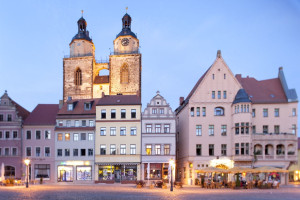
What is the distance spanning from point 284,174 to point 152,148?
18978 millimetres

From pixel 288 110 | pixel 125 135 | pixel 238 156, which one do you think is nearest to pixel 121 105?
pixel 125 135

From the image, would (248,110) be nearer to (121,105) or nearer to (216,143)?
(216,143)

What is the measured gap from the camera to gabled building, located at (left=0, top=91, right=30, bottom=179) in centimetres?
5859

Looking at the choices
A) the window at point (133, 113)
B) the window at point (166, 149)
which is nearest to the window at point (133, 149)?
the window at point (133, 113)

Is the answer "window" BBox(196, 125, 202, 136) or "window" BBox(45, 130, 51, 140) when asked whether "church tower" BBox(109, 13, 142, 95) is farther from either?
"window" BBox(196, 125, 202, 136)

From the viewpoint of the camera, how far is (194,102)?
55375 mm

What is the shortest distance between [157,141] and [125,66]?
100ft

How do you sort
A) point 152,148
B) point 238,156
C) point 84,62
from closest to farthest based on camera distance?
point 238,156
point 152,148
point 84,62

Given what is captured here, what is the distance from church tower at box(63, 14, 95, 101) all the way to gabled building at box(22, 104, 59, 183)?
2246 cm

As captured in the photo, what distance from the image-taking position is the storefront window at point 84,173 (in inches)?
2267

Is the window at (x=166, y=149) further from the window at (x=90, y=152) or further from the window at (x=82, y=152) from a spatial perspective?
the window at (x=82, y=152)

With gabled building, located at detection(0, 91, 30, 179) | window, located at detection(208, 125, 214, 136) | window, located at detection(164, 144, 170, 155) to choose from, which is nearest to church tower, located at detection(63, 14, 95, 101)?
gabled building, located at detection(0, 91, 30, 179)

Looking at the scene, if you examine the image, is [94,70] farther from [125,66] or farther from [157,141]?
[157,141]

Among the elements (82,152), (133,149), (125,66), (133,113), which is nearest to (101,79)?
(125,66)
